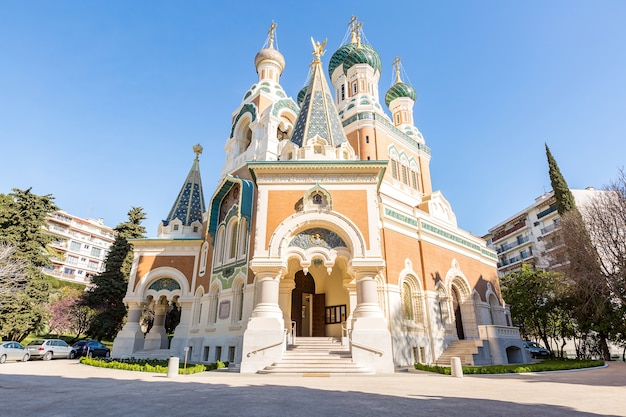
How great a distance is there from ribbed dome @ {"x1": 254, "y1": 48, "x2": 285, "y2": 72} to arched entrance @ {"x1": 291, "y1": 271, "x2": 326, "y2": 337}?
51.4 ft

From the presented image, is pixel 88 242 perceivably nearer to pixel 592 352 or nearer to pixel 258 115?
pixel 258 115

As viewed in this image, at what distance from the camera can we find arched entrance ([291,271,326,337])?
16656 mm

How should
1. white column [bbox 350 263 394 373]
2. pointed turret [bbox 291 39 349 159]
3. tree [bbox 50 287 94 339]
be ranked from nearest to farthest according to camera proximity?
white column [bbox 350 263 394 373]
pointed turret [bbox 291 39 349 159]
tree [bbox 50 287 94 339]

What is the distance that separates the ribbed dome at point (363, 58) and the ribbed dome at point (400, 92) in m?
2.65

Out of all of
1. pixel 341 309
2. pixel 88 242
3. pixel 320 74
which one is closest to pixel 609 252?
pixel 341 309

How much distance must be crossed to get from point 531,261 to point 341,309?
1444 inches

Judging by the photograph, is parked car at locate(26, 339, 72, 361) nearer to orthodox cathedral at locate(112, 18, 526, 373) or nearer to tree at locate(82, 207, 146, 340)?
orthodox cathedral at locate(112, 18, 526, 373)

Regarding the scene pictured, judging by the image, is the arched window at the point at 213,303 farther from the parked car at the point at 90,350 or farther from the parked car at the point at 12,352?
the parked car at the point at 12,352

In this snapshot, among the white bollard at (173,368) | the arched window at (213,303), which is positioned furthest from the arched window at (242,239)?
the white bollard at (173,368)

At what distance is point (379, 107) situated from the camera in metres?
25.2

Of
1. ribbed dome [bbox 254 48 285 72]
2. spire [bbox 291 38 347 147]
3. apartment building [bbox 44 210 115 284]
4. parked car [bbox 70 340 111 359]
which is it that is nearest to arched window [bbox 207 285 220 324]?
spire [bbox 291 38 347 147]

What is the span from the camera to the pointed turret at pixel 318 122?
50.5 feet

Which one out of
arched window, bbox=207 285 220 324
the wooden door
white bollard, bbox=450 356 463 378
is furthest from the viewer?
arched window, bbox=207 285 220 324

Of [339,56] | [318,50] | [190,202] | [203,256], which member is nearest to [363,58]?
[339,56]
